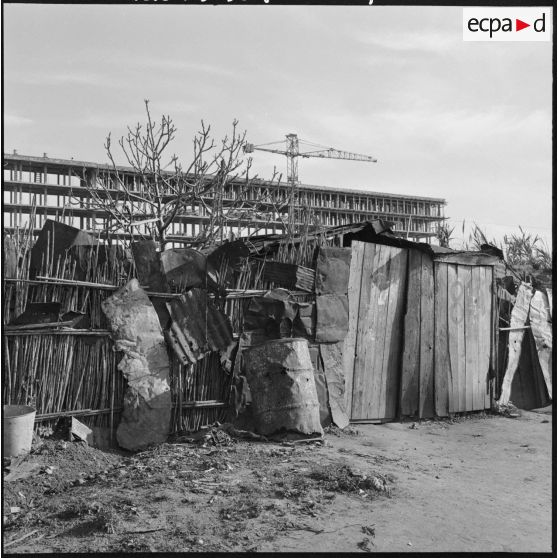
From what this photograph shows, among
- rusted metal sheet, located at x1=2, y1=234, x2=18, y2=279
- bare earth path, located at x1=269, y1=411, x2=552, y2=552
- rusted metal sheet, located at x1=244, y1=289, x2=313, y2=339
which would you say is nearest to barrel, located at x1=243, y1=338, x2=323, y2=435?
bare earth path, located at x1=269, y1=411, x2=552, y2=552

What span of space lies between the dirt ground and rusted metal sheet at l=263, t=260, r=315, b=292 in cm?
178

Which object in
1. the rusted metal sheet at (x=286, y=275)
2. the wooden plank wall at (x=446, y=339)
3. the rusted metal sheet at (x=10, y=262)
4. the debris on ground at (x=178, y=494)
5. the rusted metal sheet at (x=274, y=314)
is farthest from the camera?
the wooden plank wall at (x=446, y=339)

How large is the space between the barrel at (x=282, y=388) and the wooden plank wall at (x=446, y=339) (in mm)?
2047

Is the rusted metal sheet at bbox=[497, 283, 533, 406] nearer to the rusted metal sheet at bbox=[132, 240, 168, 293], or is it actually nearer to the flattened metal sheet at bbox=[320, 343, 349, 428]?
the flattened metal sheet at bbox=[320, 343, 349, 428]

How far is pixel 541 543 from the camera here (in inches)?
145

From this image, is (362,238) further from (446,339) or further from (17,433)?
(17,433)

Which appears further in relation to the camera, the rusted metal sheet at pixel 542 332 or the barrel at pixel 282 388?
the rusted metal sheet at pixel 542 332

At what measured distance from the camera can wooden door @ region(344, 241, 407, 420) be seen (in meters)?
6.83

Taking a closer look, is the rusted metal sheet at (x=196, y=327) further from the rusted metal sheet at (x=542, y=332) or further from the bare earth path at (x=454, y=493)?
the rusted metal sheet at (x=542, y=332)

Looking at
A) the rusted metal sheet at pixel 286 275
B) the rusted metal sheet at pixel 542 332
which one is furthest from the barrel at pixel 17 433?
the rusted metal sheet at pixel 542 332

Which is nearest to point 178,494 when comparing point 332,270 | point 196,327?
point 196,327

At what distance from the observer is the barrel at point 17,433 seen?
4.47 m

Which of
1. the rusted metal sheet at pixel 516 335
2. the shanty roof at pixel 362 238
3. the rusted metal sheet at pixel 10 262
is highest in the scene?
the shanty roof at pixel 362 238

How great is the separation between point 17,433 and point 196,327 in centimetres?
201
